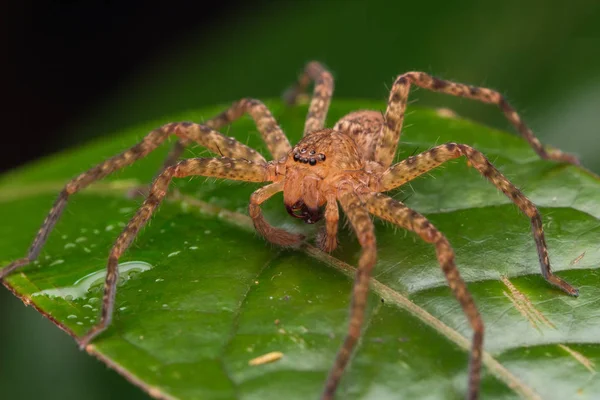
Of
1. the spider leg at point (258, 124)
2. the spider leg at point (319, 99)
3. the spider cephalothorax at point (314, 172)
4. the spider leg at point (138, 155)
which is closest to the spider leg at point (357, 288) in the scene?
the spider cephalothorax at point (314, 172)

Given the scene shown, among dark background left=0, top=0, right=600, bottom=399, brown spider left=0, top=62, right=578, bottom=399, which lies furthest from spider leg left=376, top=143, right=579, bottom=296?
dark background left=0, top=0, right=600, bottom=399

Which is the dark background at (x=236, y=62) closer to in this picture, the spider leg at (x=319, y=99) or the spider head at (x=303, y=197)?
the spider leg at (x=319, y=99)

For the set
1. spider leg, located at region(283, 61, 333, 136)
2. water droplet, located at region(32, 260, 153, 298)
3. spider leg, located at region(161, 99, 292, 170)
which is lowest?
water droplet, located at region(32, 260, 153, 298)

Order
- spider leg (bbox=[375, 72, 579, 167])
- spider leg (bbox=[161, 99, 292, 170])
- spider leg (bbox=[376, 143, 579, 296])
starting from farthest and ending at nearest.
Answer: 1. spider leg (bbox=[161, 99, 292, 170])
2. spider leg (bbox=[375, 72, 579, 167])
3. spider leg (bbox=[376, 143, 579, 296])

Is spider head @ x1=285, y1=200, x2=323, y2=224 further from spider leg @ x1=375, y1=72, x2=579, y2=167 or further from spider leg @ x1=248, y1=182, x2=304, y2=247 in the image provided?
spider leg @ x1=375, y1=72, x2=579, y2=167

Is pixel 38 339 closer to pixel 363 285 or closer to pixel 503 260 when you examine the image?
pixel 363 285

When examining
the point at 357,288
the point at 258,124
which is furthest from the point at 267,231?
the point at 258,124
